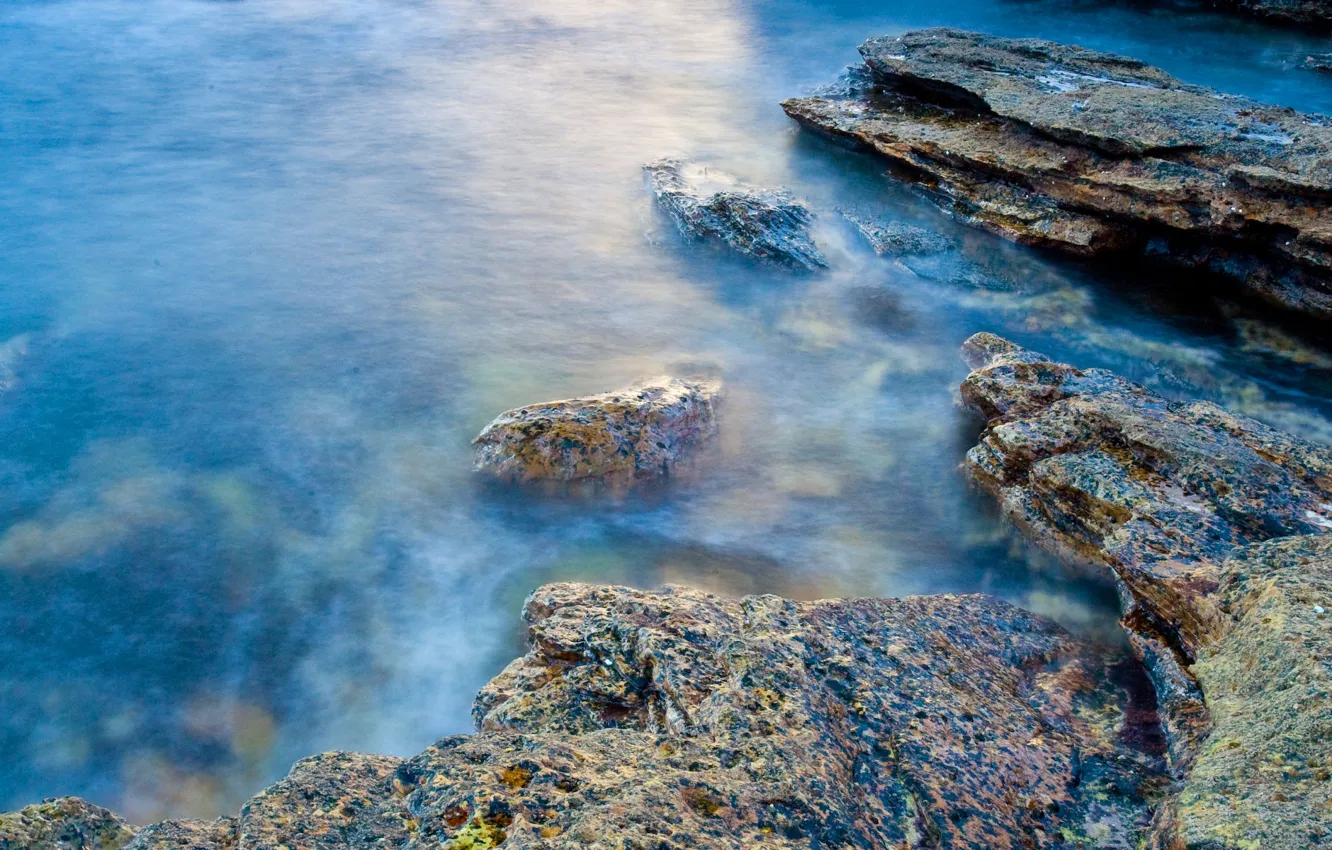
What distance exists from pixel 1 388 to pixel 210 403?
1.86 metres

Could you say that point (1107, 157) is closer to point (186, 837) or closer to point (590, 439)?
point (590, 439)

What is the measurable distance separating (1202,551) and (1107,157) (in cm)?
518

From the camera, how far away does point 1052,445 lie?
228 inches

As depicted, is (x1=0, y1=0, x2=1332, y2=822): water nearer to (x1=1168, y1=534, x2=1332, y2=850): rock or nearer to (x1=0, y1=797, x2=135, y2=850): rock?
(x1=0, y1=797, x2=135, y2=850): rock

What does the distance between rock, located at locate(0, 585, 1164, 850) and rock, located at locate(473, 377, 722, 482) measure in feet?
6.36

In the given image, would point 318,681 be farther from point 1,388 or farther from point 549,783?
point 1,388

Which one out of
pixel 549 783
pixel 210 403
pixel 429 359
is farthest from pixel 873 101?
pixel 549 783

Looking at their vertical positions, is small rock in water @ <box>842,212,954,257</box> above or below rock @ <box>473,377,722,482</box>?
above

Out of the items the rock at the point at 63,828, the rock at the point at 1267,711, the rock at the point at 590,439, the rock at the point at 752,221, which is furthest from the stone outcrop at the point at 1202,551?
the rock at the point at 63,828

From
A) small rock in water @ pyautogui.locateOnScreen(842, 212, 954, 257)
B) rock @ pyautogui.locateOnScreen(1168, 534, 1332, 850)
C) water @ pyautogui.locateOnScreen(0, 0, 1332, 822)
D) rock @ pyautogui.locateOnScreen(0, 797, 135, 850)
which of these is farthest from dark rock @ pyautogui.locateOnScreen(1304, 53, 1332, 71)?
rock @ pyautogui.locateOnScreen(0, 797, 135, 850)

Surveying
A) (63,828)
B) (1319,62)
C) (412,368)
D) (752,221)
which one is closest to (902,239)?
(752,221)

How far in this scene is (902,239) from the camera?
9422 mm

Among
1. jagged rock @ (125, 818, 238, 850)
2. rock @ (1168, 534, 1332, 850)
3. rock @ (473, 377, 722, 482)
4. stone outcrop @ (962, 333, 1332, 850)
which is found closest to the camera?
rock @ (1168, 534, 1332, 850)

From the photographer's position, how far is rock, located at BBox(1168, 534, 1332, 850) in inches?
114
